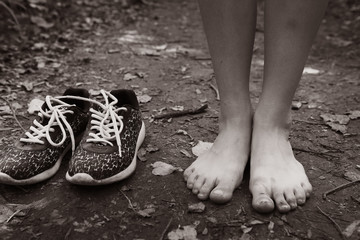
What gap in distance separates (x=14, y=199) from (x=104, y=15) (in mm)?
3643

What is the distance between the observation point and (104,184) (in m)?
1.62

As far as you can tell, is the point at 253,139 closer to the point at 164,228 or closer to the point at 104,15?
the point at 164,228

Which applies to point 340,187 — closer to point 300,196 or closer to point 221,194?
point 300,196

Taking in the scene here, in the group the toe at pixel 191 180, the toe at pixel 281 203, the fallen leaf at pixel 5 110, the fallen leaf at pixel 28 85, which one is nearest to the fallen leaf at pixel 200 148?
the toe at pixel 191 180

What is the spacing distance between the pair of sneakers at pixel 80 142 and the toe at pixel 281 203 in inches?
24.7

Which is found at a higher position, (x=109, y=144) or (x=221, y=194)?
(x=109, y=144)

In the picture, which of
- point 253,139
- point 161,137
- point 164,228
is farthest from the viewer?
point 161,137

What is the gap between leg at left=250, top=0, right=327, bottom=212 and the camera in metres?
A: 1.48

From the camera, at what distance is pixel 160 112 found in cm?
248

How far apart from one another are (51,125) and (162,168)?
1.75ft

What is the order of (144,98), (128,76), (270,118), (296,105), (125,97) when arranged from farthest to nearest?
(128,76)
(144,98)
(296,105)
(125,97)
(270,118)

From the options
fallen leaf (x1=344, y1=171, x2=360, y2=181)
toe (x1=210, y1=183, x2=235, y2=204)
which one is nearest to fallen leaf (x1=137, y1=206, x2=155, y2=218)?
toe (x1=210, y1=183, x2=235, y2=204)

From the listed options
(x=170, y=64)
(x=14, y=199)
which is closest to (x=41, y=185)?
(x=14, y=199)

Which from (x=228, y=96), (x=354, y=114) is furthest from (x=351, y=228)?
(x=354, y=114)
